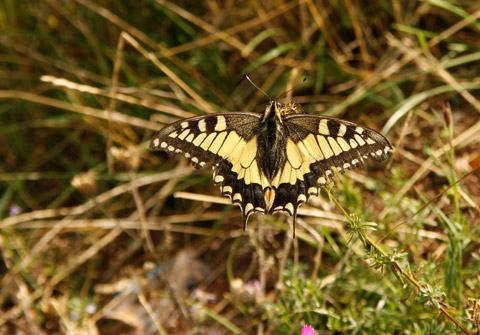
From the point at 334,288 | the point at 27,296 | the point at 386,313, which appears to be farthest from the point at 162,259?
the point at 386,313

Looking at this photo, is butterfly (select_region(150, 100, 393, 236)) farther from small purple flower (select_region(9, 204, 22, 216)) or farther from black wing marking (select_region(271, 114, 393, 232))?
small purple flower (select_region(9, 204, 22, 216))

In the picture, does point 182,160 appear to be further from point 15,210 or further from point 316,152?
point 316,152

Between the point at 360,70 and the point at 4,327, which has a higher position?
the point at 360,70

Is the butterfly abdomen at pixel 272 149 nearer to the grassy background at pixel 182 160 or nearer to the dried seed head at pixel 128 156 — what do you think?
the grassy background at pixel 182 160

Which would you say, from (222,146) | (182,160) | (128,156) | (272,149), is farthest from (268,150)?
(182,160)

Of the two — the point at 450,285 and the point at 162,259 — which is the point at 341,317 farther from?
the point at 162,259

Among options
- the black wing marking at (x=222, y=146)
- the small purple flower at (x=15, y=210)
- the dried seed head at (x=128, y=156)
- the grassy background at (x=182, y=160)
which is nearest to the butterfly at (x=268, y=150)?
the black wing marking at (x=222, y=146)
